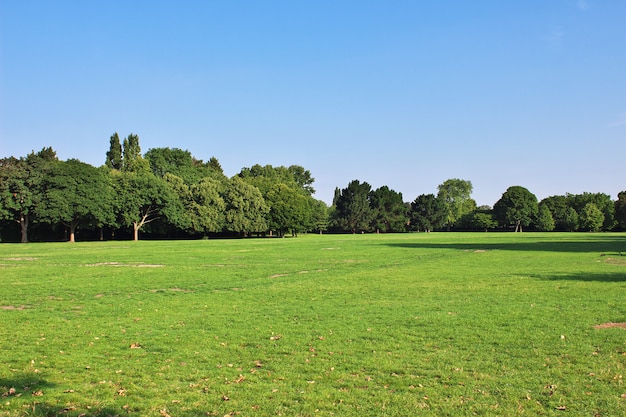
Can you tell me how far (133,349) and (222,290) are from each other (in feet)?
30.6

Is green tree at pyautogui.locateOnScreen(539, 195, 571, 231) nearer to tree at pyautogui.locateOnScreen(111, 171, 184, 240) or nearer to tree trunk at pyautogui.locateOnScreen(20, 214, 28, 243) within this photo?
tree at pyautogui.locateOnScreen(111, 171, 184, 240)

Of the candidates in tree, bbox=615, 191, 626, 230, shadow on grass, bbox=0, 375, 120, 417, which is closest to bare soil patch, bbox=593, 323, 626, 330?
shadow on grass, bbox=0, 375, 120, 417

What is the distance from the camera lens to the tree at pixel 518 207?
142 m

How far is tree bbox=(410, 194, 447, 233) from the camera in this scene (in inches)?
6093

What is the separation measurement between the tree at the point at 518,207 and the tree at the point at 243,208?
86.1 m

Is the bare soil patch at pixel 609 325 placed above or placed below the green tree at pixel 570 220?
below

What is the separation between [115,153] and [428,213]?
9837 cm

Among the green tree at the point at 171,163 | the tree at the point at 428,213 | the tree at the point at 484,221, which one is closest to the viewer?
the green tree at the point at 171,163

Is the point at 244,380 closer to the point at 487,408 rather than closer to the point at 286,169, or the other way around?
the point at 487,408

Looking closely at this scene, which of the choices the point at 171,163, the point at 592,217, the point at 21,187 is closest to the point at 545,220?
the point at 592,217

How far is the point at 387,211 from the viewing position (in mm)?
147375

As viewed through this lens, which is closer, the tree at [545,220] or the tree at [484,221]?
the tree at [545,220]

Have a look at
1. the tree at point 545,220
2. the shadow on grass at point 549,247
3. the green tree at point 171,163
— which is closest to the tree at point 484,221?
the tree at point 545,220

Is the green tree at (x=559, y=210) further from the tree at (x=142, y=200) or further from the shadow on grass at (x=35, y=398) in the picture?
the shadow on grass at (x=35, y=398)
